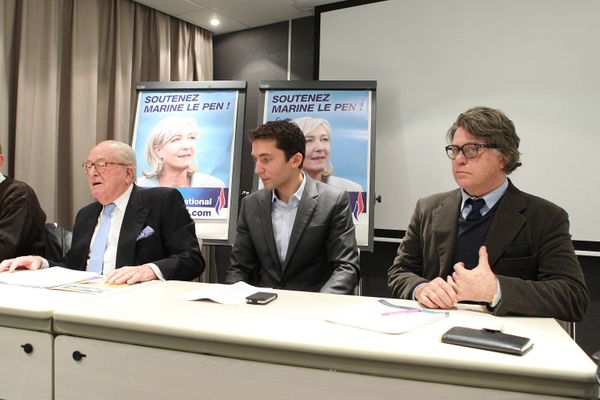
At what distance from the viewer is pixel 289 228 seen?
2.17 meters

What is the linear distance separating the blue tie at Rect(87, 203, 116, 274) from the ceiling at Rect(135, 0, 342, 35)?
239cm

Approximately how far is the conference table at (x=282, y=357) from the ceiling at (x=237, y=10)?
315 centimetres

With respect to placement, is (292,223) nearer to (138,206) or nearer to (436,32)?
(138,206)

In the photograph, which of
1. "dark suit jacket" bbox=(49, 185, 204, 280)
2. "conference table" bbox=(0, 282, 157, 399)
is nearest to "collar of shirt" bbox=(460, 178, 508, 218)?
"dark suit jacket" bbox=(49, 185, 204, 280)

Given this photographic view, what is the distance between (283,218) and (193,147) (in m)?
1.68

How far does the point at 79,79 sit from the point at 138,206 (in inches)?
78.3

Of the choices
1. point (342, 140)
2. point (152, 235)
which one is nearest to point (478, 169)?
point (152, 235)

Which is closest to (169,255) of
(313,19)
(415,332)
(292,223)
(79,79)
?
(292,223)

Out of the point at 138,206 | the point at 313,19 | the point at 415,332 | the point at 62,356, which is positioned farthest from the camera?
the point at 313,19

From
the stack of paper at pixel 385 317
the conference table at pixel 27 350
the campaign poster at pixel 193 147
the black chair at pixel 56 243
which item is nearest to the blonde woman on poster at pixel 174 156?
the campaign poster at pixel 193 147

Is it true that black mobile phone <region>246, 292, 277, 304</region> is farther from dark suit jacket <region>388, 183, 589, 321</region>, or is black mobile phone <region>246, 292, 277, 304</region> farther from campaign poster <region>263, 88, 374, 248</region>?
campaign poster <region>263, 88, 374, 248</region>

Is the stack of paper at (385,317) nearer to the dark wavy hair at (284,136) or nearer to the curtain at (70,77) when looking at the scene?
the dark wavy hair at (284,136)

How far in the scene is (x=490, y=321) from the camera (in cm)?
117

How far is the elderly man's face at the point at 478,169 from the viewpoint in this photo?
1.62 m
